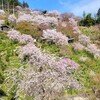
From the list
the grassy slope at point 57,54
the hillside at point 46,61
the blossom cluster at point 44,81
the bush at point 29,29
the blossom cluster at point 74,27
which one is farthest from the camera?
the blossom cluster at point 74,27

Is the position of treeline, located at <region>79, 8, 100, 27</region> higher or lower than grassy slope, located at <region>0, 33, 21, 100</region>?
higher

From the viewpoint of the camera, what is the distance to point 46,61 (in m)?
14.0

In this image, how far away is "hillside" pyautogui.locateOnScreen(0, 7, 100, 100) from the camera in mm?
13180

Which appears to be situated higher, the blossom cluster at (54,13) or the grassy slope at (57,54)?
the blossom cluster at (54,13)

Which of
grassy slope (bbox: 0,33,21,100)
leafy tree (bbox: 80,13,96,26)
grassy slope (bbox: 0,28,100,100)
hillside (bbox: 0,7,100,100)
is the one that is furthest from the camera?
leafy tree (bbox: 80,13,96,26)

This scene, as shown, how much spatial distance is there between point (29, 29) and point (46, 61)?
16.3 meters

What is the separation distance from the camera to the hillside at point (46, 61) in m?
13.2

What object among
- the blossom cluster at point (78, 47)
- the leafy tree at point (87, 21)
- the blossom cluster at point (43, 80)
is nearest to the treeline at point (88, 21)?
the leafy tree at point (87, 21)

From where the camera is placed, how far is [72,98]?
19000mm

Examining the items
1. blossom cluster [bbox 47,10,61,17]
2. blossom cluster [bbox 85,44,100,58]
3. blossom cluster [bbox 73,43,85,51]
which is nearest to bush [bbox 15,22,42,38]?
blossom cluster [bbox 73,43,85,51]

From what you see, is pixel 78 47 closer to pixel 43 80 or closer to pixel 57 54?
pixel 57 54

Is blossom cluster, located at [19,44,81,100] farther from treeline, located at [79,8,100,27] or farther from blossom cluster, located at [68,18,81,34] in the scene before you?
treeline, located at [79,8,100,27]

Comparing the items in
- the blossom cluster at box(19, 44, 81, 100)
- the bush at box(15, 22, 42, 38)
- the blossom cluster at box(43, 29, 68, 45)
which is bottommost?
the blossom cluster at box(19, 44, 81, 100)

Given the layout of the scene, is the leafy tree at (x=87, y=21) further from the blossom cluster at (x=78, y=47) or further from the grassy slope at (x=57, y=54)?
the grassy slope at (x=57, y=54)
